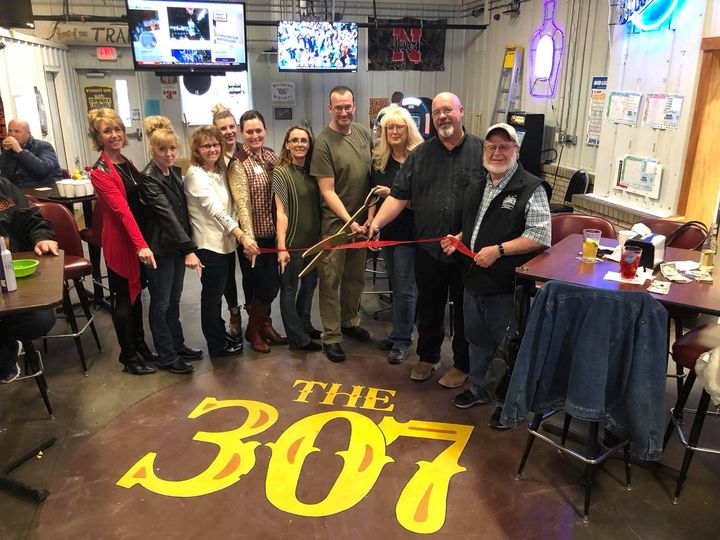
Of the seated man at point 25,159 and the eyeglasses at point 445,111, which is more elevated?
the eyeglasses at point 445,111

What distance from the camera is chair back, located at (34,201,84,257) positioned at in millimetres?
3760

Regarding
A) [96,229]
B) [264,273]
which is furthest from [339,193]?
[96,229]

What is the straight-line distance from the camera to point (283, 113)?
880 cm

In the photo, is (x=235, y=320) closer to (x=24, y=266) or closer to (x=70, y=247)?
(x=70, y=247)

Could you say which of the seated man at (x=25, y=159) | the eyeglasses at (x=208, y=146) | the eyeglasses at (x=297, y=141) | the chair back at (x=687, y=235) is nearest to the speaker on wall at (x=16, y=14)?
the seated man at (x=25, y=159)

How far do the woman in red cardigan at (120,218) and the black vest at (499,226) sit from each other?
1.75 meters

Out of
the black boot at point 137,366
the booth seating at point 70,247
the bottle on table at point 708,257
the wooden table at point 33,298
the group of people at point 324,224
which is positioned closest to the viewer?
the wooden table at point 33,298

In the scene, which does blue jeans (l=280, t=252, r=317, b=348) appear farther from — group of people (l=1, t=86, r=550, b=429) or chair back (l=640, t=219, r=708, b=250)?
chair back (l=640, t=219, r=708, b=250)

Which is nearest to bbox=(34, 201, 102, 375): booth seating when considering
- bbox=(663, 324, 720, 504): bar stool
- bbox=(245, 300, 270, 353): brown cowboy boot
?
bbox=(245, 300, 270, 353): brown cowboy boot

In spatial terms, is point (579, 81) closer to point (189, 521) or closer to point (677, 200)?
point (677, 200)

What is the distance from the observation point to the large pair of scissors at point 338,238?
342cm

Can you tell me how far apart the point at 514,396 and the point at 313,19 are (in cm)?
716

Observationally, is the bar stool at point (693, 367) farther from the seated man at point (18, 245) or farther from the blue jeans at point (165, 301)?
the seated man at point (18, 245)

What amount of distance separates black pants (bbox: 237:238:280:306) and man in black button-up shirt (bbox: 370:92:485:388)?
2.41ft
